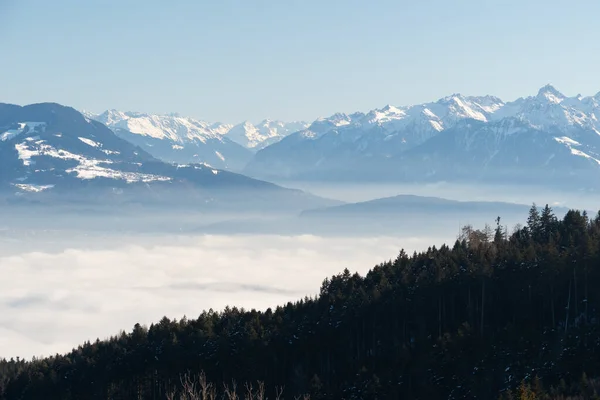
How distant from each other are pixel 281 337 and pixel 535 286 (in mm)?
36865

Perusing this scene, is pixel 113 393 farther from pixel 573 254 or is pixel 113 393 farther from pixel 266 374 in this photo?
pixel 573 254

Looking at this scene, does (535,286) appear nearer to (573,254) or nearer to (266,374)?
(573,254)

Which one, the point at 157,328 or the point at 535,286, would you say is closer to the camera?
the point at 535,286

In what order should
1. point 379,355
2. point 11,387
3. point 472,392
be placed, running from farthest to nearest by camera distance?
point 11,387, point 379,355, point 472,392

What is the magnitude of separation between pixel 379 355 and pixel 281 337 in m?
16.4

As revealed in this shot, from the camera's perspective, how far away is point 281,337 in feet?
409

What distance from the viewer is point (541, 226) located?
154375 millimetres

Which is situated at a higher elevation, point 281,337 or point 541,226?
point 541,226

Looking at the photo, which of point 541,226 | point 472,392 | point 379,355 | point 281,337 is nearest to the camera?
point 472,392

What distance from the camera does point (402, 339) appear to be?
120m

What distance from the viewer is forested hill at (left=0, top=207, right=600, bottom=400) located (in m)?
104

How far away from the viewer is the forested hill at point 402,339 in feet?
342

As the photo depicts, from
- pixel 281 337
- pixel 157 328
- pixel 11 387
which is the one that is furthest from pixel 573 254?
pixel 11 387

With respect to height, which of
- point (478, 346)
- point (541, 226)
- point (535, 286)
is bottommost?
point (478, 346)
